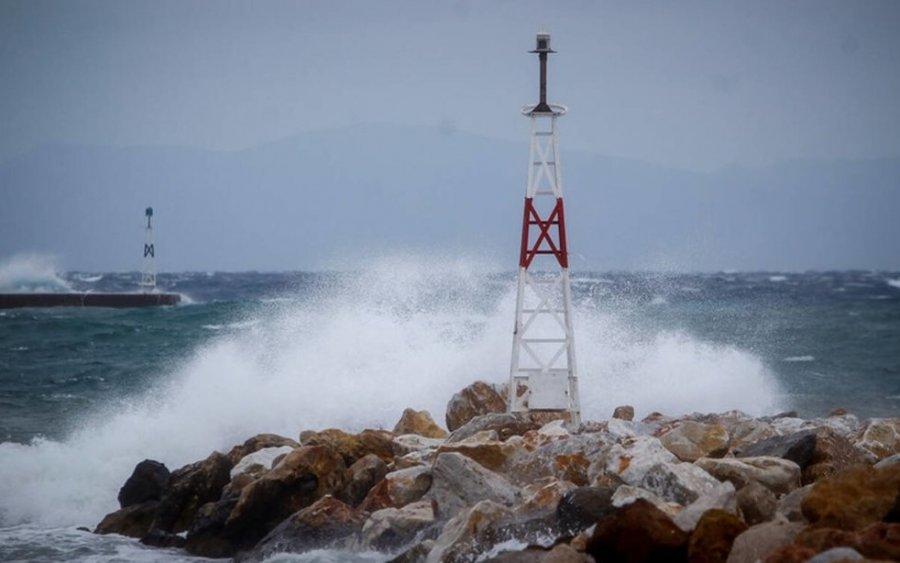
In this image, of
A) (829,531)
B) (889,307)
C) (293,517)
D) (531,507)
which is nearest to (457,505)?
Result: (531,507)

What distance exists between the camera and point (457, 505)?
9.45 m

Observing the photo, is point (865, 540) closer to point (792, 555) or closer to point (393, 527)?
point (792, 555)

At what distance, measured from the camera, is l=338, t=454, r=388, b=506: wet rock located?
1087cm

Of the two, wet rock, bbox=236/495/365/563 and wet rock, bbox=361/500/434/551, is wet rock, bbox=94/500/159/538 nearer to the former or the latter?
wet rock, bbox=236/495/365/563

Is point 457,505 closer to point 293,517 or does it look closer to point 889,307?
point 293,517

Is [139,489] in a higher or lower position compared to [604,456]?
lower

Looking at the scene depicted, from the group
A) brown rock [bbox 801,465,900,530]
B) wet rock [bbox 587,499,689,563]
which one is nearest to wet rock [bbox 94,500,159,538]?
wet rock [bbox 587,499,689,563]

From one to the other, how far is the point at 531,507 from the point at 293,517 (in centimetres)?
223

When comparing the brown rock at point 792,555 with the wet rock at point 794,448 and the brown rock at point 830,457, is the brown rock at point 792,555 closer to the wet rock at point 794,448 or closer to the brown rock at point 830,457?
the brown rock at point 830,457

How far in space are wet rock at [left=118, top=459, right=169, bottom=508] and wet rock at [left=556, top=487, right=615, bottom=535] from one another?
5369 millimetres

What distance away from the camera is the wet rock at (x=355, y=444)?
38.3ft

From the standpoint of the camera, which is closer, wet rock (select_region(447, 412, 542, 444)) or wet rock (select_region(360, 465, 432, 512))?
wet rock (select_region(360, 465, 432, 512))

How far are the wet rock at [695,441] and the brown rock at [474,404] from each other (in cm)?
389

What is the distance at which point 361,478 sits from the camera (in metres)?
10.9
